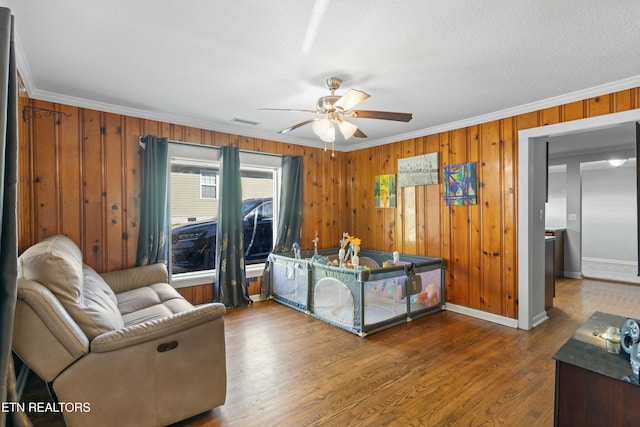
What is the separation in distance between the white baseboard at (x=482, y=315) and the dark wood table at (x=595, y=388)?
2.13 meters

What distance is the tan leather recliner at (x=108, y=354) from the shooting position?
1.56 metres

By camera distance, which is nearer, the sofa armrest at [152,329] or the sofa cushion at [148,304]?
the sofa armrest at [152,329]

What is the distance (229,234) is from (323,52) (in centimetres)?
261

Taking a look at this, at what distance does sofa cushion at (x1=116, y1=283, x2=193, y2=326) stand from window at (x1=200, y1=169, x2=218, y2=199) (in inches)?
54.6

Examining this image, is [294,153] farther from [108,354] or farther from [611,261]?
[611,261]

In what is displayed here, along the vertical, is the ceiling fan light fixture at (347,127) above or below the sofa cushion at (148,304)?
above

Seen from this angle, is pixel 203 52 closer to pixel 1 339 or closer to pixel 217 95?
pixel 217 95

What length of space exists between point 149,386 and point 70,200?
2.31 meters

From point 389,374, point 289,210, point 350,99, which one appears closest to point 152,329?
point 389,374

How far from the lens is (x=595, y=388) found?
1.36 m

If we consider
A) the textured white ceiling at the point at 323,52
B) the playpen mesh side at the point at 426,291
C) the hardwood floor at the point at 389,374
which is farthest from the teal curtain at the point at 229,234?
the playpen mesh side at the point at 426,291

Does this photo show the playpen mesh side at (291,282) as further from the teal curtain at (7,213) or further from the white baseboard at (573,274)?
the white baseboard at (573,274)

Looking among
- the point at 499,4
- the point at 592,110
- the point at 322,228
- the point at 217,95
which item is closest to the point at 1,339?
the point at 217,95

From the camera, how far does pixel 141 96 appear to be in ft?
10.0
